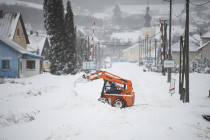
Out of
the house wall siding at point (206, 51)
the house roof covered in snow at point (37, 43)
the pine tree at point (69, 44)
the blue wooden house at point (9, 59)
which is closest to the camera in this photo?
the blue wooden house at point (9, 59)

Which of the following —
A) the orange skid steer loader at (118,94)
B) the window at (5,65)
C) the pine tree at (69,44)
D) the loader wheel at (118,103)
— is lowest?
the loader wheel at (118,103)

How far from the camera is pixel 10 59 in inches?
1000

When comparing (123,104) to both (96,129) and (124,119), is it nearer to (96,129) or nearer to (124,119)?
(124,119)

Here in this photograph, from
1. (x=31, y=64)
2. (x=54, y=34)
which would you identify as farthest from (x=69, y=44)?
(x=31, y=64)

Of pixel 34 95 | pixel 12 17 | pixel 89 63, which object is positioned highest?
pixel 12 17

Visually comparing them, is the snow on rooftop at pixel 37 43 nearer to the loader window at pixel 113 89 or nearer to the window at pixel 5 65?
the window at pixel 5 65

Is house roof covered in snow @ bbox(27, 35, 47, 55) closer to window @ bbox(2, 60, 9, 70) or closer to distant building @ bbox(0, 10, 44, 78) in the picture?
distant building @ bbox(0, 10, 44, 78)

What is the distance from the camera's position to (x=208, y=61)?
35.8 metres

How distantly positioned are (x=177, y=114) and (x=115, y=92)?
3.55 m

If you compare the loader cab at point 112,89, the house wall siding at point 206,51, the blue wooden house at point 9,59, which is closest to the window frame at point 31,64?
the blue wooden house at point 9,59

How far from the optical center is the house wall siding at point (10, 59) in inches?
992

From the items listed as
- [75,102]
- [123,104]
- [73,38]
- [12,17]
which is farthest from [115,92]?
[12,17]

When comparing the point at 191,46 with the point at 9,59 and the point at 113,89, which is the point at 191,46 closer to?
the point at 9,59

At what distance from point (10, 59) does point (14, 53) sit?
3.31ft
